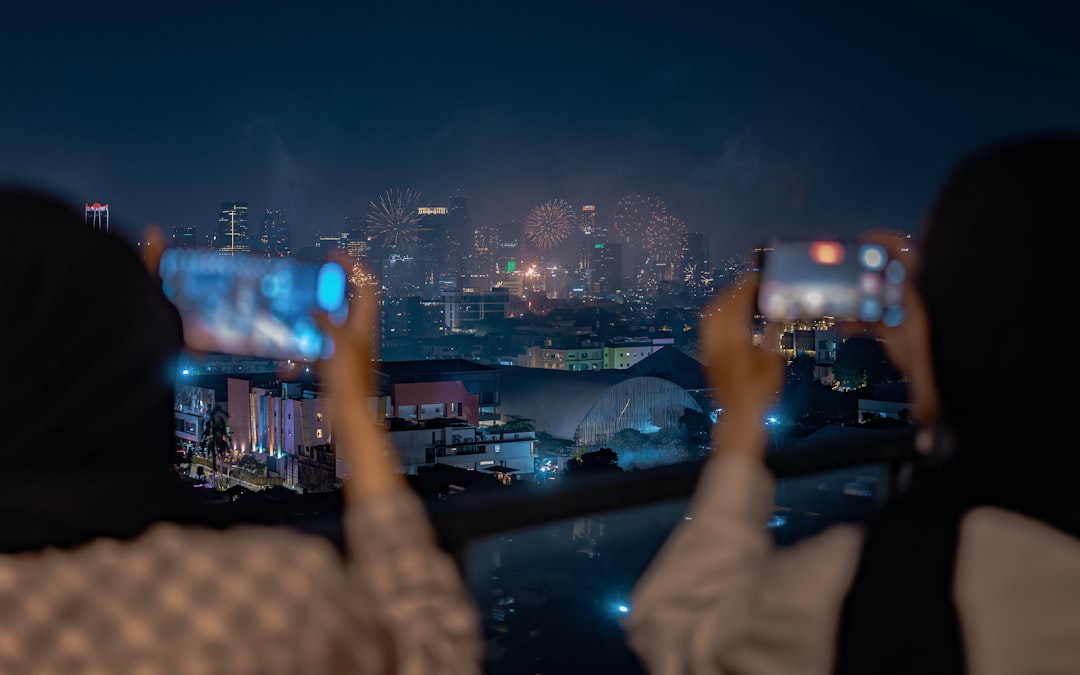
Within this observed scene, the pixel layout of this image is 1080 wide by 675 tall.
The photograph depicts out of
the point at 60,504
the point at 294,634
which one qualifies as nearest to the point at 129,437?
the point at 60,504

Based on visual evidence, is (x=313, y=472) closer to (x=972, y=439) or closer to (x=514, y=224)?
(x=972, y=439)

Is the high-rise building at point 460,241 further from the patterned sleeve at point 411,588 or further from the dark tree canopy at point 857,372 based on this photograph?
the patterned sleeve at point 411,588

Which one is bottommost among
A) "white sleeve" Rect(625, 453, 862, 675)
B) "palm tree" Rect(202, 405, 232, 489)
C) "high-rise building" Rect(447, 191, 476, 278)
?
"palm tree" Rect(202, 405, 232, 489)

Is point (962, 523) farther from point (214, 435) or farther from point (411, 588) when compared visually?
point (214, 435)

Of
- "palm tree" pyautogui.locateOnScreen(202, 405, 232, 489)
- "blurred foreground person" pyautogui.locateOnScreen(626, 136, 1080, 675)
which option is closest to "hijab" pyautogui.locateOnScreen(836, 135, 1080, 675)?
"blurred foreground person" pyautogui.locateOnScreen(626, 136, 1080, 675)

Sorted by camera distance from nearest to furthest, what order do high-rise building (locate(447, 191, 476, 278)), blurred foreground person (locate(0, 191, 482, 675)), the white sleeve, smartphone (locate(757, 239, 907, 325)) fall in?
blurred foreground person (locate(0, 191, 482, 675))
the white sleeve
smartphone (locate(757, 239, 907, 325))
high-rise building (locate(447, 191, 476, 278))

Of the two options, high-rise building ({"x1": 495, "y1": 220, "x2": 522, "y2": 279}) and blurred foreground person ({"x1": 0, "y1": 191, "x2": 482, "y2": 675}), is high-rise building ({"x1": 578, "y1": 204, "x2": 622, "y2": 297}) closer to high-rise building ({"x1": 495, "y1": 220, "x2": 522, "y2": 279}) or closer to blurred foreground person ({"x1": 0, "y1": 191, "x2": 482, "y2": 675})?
high-rise building ({"x1": 495, "y1": 220, "x2": 522, "y2": 279})

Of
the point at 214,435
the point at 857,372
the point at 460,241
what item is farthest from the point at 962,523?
the point at 460,241
